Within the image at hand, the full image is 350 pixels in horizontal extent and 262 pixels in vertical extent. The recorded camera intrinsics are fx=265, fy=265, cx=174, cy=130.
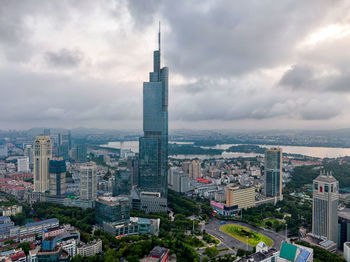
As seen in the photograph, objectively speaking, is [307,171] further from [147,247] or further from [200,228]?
[147,247]

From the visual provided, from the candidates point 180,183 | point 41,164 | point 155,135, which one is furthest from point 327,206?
point 41,164

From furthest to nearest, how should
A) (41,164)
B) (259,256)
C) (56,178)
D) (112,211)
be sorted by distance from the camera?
(41,164) → (56,178) → (112,211) → (259,256)

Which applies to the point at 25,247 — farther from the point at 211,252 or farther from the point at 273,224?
the point at 273,224

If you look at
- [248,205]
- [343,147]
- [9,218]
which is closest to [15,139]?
[9,218]

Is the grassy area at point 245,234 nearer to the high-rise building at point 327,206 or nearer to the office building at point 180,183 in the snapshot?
the high-rise building at point 327,206

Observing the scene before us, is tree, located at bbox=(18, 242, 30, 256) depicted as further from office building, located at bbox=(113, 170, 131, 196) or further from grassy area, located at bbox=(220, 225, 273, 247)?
grassy area, located at bbox=(220, 225, 273, 247)

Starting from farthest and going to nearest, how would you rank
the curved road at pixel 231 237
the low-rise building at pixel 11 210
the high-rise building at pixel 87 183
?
1. the high-rise building at pixel 87 183
2. the low-rise building at pixel 11 210
3. the curved road at pixel 231 237

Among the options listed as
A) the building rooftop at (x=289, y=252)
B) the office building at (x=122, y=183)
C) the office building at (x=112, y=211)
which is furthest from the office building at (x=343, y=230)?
the office building at (x=122, y=183)
